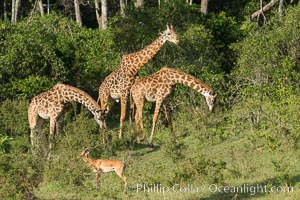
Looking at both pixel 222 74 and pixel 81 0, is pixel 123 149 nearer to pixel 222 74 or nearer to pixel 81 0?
pixel 222 74

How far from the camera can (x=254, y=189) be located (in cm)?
1516

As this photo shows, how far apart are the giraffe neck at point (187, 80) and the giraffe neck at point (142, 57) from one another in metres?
1.19

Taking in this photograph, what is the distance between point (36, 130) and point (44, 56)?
17.3 feet

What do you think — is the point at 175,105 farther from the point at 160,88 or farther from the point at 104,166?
the point at 104,166

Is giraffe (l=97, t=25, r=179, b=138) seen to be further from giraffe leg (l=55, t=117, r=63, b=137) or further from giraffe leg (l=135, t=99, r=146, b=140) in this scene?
giraffe leg (l=55, t=117, r=63, b=137)

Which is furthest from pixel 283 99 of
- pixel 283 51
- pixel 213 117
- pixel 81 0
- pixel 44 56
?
pixel 81 0

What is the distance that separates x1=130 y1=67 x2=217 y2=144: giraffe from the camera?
22484mm

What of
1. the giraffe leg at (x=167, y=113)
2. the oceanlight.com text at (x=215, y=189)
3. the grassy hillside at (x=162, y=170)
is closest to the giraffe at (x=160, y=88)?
the giraffe leg at (x=167, y=113)

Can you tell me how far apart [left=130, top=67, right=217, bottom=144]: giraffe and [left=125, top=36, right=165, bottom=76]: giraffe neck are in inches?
26.0

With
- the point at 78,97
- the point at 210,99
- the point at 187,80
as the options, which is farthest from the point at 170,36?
the point at 78,97

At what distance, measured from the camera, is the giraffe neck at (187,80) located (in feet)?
73.6

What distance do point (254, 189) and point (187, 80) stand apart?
7755mm

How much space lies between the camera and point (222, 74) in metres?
26.6

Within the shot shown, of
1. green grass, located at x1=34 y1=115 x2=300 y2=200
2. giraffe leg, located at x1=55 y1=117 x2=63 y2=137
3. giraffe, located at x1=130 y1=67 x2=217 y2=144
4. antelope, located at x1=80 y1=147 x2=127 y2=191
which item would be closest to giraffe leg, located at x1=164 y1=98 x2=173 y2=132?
giraffe, located at x1=130 y1=67 x2=217 y2=144
